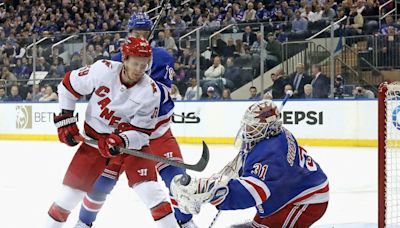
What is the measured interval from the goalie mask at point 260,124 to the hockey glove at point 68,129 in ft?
2.97

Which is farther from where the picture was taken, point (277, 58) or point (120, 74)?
point (277, 58)

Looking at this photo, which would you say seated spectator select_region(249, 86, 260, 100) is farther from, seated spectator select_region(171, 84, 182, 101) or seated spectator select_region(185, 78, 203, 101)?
seated spectator select_region(171, 84, 182, 101)

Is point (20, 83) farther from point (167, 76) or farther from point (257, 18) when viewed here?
point (167, 76)

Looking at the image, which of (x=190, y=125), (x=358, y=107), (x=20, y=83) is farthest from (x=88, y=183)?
(x=20, y=83)

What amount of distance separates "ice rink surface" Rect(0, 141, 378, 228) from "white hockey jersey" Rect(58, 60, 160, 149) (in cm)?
70

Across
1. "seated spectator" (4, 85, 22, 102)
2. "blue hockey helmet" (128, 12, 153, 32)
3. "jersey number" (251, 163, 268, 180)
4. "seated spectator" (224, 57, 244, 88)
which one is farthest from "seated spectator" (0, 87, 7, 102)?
"jersey number" (251, 163, 268, 180)

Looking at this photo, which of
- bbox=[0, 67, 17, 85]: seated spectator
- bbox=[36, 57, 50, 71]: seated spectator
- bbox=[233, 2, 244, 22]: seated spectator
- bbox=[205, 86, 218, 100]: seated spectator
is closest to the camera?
bbox=[205, 86, 218, 100]: seated spectator

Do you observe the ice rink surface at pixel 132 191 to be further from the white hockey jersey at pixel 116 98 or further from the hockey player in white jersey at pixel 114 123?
the white hockey jersey at pixel 116 98

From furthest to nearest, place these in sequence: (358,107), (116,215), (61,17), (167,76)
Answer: (61,17), (358,107), (116,215), (167,76)

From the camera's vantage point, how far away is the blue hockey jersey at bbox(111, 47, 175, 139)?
3641 millimetres

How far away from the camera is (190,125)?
10328mm

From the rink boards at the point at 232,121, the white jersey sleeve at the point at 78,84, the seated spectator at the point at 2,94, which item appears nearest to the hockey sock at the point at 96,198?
the white jersey sleeve at the point at 78,84

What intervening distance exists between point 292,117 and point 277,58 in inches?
32.7

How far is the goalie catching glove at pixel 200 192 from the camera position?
2281mm
